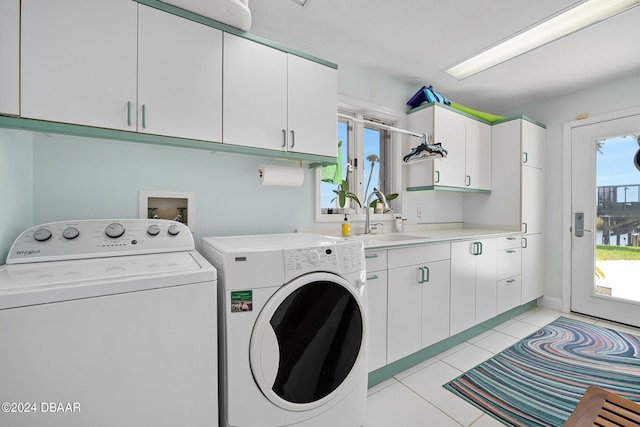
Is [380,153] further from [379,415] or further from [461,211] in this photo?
[379,415]

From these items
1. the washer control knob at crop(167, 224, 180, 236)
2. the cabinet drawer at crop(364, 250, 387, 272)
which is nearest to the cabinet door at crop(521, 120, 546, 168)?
the cabinet drawer at crop(364, 250, 387, 272)

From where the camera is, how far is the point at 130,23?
4.11 feet

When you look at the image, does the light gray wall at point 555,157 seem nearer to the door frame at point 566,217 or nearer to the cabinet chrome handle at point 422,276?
the door frame at point 566,217

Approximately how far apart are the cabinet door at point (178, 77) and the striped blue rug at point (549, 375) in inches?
89.8

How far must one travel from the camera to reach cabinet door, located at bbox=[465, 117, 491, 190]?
298cm

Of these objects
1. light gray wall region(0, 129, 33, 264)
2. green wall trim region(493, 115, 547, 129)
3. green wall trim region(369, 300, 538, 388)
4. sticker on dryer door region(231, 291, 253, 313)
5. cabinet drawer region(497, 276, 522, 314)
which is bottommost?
green wall trim region(369, 300, 538, 388)

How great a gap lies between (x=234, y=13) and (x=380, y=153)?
74.0 inches

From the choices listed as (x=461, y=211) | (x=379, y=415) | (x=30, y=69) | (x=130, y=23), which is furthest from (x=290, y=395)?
(x=461, y=211)

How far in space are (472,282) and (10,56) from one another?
3113 millimetres

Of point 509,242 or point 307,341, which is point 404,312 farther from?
point 509,242

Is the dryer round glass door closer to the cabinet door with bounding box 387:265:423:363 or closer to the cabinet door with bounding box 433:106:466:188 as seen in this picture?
the cabinet door with bounding box 387:265:423:363

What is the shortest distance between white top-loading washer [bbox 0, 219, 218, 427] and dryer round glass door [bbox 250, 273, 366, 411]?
224 mm

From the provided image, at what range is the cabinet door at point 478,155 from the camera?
298cm

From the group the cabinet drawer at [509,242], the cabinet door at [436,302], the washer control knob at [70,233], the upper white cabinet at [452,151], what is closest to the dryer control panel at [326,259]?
the cabinet door at [436,302]
